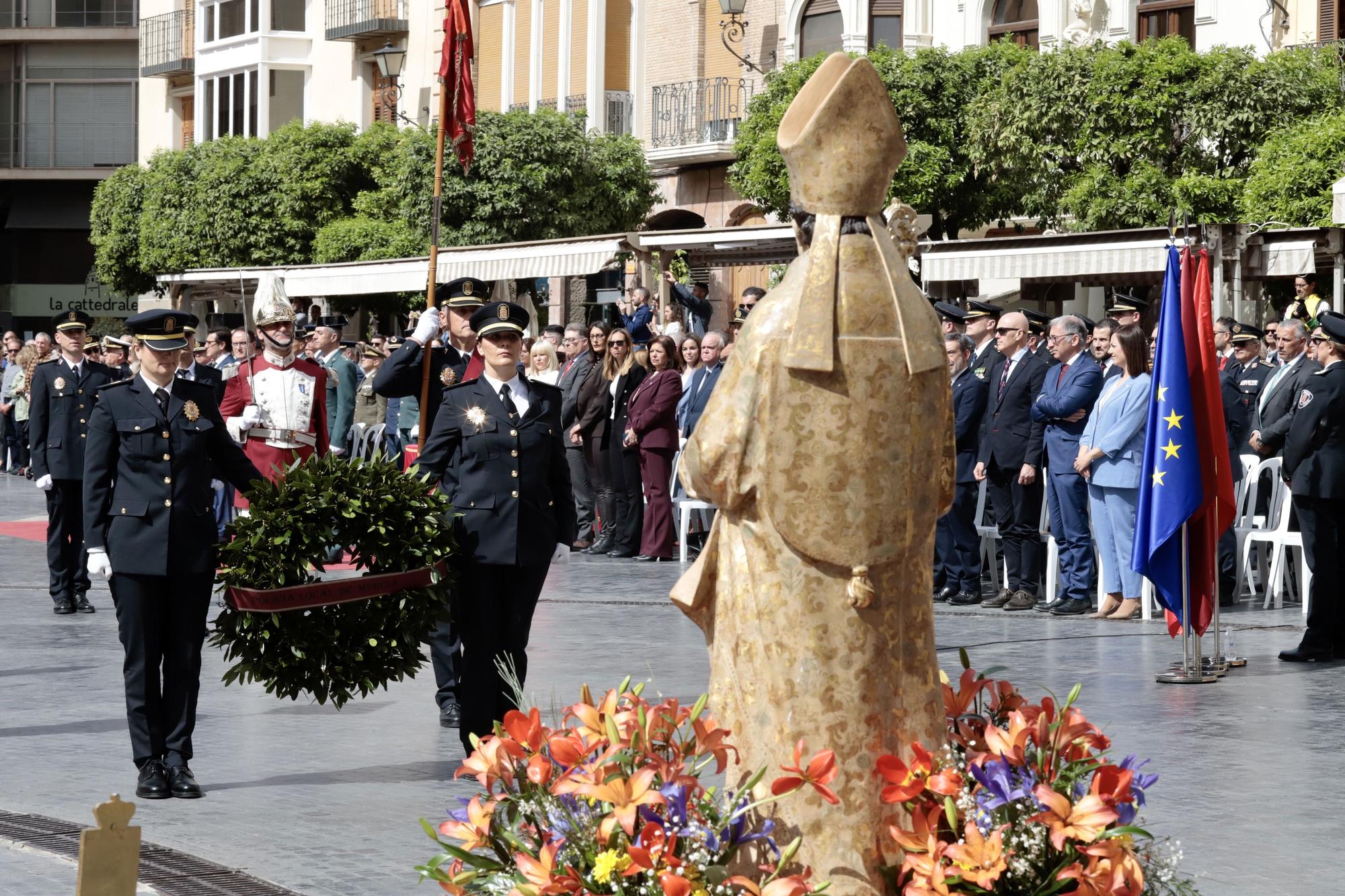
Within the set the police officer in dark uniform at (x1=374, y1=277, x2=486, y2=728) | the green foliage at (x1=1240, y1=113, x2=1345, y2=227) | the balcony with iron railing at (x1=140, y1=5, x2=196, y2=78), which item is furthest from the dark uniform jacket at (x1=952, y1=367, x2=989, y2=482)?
the balcony with iron railing at (x1=140, y1=5, x2=196, y2=78)

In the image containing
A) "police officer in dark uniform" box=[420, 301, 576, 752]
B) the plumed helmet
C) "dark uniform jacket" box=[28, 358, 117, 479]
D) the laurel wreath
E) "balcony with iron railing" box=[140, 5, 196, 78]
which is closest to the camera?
the laurel wreath

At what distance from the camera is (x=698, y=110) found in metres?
36.7

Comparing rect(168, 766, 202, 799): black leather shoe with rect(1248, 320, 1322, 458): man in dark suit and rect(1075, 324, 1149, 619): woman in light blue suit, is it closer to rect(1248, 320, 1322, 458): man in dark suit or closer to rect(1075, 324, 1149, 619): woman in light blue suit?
rect(1248, 320, 1322, 458): man in dark suit

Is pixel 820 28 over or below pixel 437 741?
over

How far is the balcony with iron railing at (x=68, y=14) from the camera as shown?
59.6 metres

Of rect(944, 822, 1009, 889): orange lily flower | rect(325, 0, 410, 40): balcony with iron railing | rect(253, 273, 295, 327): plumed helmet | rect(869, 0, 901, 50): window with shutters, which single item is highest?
rect(325, 0, 410, 40): balcony with iron railing

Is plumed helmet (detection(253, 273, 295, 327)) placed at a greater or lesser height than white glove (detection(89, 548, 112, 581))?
greater

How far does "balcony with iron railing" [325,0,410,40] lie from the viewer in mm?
44719

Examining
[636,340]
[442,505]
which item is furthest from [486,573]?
[636,340]

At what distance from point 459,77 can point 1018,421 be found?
625cm

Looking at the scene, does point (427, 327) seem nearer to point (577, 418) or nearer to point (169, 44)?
point (577, 418)

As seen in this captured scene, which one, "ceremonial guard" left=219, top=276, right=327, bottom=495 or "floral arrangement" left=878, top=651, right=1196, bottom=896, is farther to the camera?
"ceremonial guard" left=219, top=276, right=327, bottom=495

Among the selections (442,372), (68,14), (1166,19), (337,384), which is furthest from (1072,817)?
(68,14)

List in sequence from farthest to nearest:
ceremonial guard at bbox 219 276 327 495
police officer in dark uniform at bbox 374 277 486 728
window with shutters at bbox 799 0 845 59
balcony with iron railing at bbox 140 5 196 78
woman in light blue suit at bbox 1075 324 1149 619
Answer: balcony with iron railing at bbox 140 5 196 78
window with shutters at bbox 799 0 845 59
ceremonial guard at bbox 219 276 327 495
woman in light blue suit at bbox 1075 324 1149 619
police officer in dark uniform at bbox 374 277 486 728
